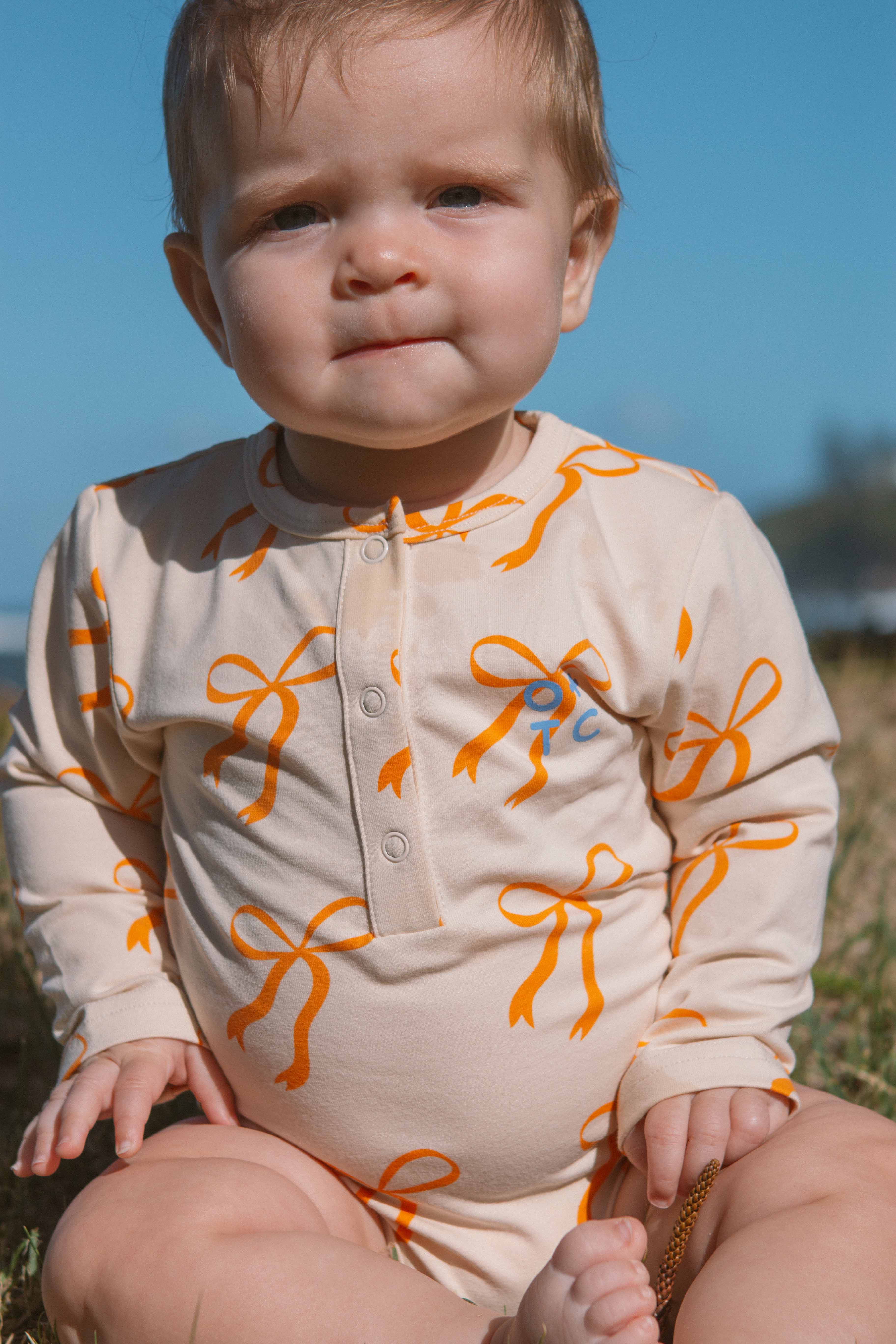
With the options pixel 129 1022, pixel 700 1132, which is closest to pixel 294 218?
pixel 129 1022

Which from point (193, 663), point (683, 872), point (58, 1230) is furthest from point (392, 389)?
point (58, 1230)

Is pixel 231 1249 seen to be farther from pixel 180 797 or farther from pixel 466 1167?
pixel 180 797

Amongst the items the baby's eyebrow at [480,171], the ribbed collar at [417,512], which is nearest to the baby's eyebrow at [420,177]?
the baby's eyebrow at [480,171]

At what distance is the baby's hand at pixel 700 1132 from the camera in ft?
3.91

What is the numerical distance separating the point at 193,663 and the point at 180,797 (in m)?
0.15

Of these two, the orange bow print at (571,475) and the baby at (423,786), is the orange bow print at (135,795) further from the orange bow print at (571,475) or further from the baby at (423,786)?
the orange bow print at (571,475)

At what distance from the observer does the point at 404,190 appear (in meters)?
1.12

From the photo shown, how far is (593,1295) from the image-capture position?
0.94 metres

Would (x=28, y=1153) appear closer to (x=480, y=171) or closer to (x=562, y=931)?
(x=562, y=931)

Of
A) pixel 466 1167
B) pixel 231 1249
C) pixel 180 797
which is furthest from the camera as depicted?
pixel 180 797

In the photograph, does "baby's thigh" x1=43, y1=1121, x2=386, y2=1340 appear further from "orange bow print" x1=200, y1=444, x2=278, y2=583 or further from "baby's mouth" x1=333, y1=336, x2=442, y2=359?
"baby's mouth" x1=333, y1=336, x2=442, y2=359

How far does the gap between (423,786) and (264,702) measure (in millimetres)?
178

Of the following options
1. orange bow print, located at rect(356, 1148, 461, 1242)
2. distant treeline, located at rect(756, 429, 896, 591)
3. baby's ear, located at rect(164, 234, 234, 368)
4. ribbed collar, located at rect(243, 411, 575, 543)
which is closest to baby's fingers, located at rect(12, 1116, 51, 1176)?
orange bow print, located at rect(356, 1148, 461, 1242)

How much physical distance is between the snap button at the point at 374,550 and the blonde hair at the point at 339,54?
0.36 metres
